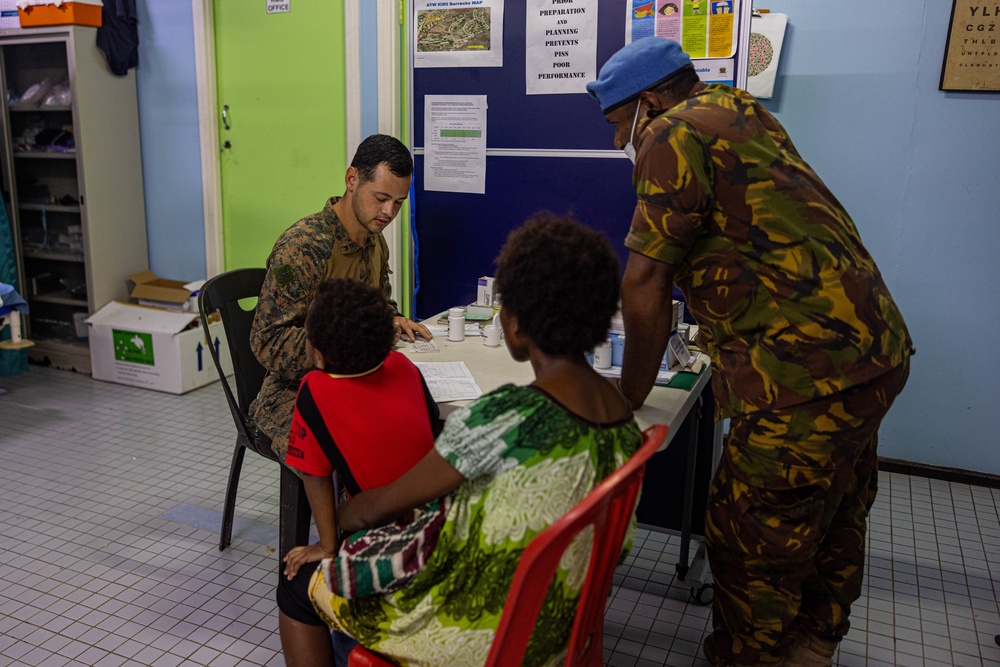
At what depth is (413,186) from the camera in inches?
116

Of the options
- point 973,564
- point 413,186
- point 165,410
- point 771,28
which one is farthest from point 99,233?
point 973,564

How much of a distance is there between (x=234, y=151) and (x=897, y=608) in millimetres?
3673

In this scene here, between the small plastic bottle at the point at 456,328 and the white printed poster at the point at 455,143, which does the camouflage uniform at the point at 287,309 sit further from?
the white printed poster at the point at 455,143

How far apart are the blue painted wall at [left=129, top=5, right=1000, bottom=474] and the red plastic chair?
2.38 meters

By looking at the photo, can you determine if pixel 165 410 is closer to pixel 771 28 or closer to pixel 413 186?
pixel 413 186

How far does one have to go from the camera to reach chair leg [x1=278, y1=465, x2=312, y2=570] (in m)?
1.86

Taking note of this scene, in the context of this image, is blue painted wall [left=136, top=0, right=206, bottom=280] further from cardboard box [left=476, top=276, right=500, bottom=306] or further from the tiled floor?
cardboard box [left=476, top=276, right=500, bottom=306]

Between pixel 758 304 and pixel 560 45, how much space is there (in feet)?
4.77

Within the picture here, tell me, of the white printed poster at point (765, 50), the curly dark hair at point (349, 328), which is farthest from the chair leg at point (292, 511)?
the white printed poster at point (765, 50)

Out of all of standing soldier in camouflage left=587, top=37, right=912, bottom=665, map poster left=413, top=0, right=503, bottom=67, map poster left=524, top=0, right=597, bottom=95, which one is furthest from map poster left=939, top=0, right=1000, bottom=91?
standing soldier in camouflage left=587, top=37, right=912, bottom=665

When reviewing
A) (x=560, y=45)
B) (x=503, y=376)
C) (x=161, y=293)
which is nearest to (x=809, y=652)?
(x=503, y=376)

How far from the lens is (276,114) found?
13.4ft

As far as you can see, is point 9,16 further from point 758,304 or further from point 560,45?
point 758,304

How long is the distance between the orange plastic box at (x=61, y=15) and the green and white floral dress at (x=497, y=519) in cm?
391
